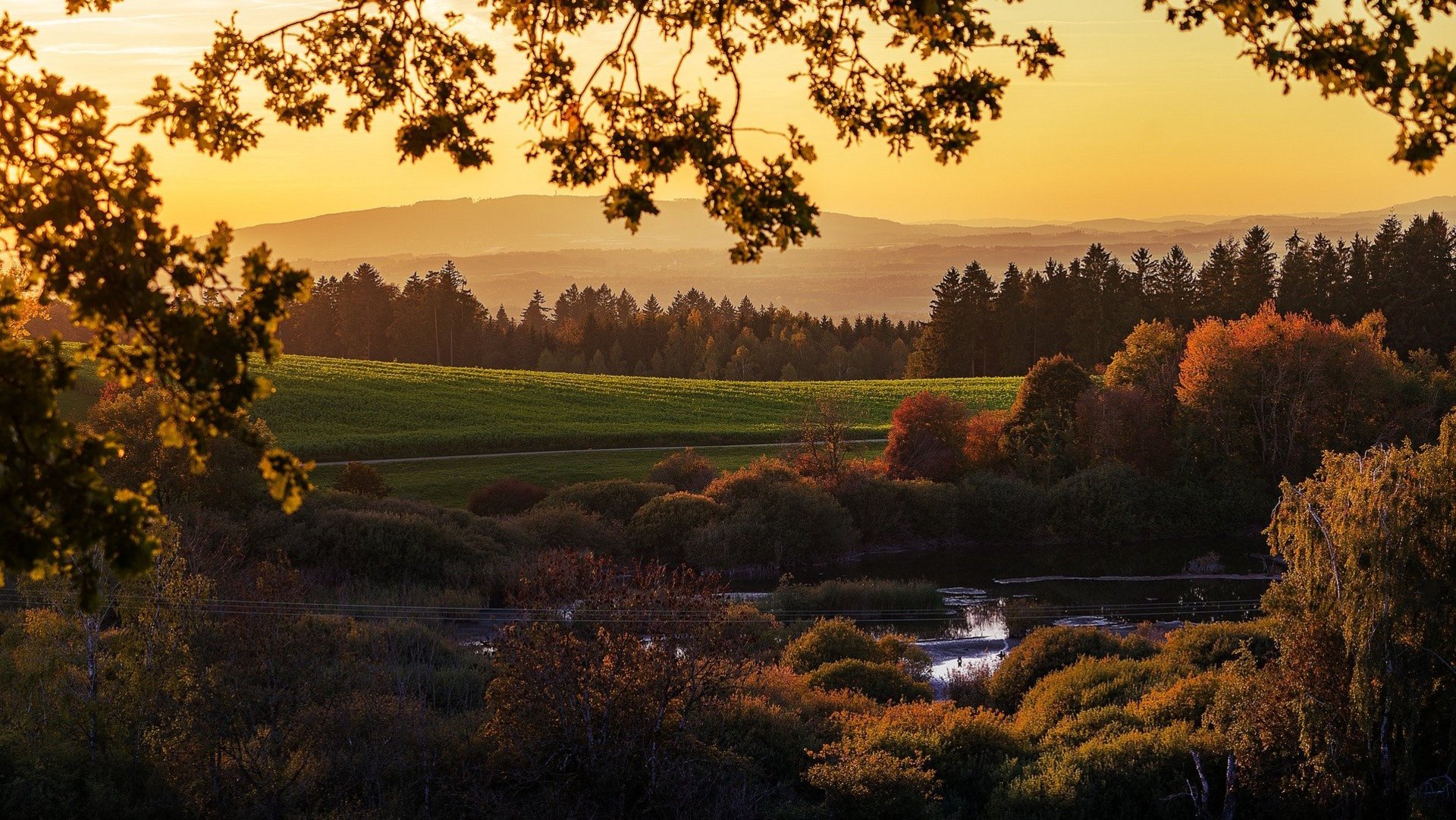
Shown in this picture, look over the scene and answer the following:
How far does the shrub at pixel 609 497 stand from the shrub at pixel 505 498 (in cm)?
140

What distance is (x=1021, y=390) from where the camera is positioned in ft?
188

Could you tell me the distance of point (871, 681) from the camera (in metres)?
25.8

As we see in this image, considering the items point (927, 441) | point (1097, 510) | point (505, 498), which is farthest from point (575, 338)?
→ point (1097, 510)

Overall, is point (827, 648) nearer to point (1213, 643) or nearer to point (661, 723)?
point (1213, 643)

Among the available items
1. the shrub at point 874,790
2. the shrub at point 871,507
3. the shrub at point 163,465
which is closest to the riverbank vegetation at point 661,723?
the shrub at point 874,790

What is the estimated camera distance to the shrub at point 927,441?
53875mm

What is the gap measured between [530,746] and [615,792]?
137 centimetres

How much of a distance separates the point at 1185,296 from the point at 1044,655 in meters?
70.1

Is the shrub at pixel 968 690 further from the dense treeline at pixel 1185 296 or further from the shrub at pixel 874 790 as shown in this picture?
the dense treeline at pixel 1185 296

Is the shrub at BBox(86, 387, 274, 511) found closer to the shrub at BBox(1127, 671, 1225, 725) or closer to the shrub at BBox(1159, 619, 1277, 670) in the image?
the shrub at BBox(1127, 671, 1225, 725)

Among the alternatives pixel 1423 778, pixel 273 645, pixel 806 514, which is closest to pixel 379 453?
pixel 806 514

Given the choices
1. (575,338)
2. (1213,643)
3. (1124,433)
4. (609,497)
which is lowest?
(1213,643)

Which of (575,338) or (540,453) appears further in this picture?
(575,338)

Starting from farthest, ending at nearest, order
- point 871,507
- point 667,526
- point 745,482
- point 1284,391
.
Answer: point 1284,391, point 871,507, point 745,482, point 667,526
